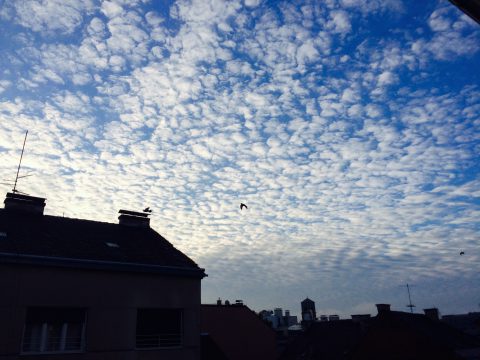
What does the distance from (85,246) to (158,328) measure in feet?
15.2

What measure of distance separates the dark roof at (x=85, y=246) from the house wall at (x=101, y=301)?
381 millimetres

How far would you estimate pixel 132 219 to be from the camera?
2291 cm

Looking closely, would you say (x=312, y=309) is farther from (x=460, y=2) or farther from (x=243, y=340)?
(x=460, y=2)

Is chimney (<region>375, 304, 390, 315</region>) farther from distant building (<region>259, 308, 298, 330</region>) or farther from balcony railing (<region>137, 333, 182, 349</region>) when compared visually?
distant building (<region>259, 308, 298, 330</region>)

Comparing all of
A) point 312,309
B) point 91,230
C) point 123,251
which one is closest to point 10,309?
point 123,251

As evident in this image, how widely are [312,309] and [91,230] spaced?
211ft

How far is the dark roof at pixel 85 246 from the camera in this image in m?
15.5

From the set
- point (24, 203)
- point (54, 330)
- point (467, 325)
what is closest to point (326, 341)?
point (467, 325)

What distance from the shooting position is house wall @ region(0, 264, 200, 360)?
14.2m

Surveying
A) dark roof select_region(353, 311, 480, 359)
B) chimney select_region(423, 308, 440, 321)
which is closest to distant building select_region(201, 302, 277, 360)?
dark roof select_region(353, 311, 480, 359)

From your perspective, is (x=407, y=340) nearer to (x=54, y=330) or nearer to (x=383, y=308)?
(x=383, y=308)

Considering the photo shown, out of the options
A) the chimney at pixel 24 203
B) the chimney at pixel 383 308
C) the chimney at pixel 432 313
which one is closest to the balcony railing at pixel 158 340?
the chimney at pixel 24 203

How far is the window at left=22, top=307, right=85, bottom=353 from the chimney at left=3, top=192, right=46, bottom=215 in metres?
6.45

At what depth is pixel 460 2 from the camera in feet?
17.0
